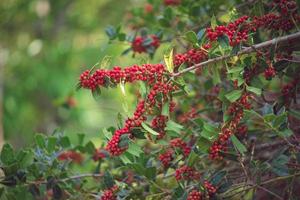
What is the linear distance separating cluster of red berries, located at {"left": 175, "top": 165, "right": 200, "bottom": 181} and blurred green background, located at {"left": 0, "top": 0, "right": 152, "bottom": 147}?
3.22 m

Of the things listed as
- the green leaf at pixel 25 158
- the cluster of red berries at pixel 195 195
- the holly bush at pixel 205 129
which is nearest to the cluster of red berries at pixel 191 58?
the holly bush at pixel 205 129

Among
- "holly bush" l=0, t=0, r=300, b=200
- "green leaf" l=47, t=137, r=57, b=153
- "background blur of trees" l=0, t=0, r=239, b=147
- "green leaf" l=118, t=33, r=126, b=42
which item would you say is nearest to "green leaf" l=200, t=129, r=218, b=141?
"holly bush" l=0, t=0, r=300, b=200

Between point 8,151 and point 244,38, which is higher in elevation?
point 244,38

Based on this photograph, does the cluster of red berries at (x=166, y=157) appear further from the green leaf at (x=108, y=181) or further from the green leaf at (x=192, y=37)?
the green leaf at (x=192, y=37)

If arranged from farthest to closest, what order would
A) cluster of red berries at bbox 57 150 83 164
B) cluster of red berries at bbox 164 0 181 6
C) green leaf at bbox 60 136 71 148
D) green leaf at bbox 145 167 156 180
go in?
cluster of red berries at bbox 164 0 181 6
cluster of red berries at bbox 57 150 83 164
green leaf at bbox 60 136 71 148
green leaf at bbox 145 167 156 180

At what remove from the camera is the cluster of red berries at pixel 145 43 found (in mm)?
1852

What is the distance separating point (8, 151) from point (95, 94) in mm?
445

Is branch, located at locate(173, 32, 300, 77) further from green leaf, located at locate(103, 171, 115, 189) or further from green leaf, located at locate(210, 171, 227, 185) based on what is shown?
green leaf, located at locate(103, 171, 115, 189)

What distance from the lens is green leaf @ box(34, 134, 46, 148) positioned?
165cm

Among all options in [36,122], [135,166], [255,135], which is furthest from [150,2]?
[36,122]

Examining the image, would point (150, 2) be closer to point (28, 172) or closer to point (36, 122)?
point (28, 172)

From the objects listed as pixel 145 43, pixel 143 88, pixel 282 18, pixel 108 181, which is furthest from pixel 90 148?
pixel 282 18

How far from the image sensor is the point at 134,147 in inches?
50.2

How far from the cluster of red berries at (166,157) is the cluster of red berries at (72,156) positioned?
55 cm
